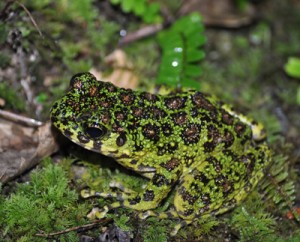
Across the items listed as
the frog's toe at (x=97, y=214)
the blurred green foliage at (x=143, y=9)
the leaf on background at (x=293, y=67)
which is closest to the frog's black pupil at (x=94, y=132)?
the frog's toe at (x=97, y=214)

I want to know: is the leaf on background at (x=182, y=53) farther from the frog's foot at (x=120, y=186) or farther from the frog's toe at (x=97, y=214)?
the frog's toe at (x=97, y=214)

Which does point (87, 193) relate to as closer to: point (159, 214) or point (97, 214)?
point (97, 214)

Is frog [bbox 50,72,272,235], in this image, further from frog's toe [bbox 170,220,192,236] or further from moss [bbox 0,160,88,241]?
moss [bbox 0,160,88,241]

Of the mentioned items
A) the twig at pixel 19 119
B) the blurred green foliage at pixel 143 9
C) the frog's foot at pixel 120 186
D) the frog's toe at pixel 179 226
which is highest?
the blurred green foliage at pixel 143 9

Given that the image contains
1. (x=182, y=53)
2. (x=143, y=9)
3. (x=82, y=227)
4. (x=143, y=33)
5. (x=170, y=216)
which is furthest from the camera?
(x=143, y=33)

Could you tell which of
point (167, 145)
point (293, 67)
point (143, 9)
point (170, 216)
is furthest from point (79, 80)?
point (293, 67)

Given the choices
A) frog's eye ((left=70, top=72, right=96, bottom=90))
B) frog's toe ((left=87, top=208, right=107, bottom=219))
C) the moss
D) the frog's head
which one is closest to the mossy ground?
the moss
